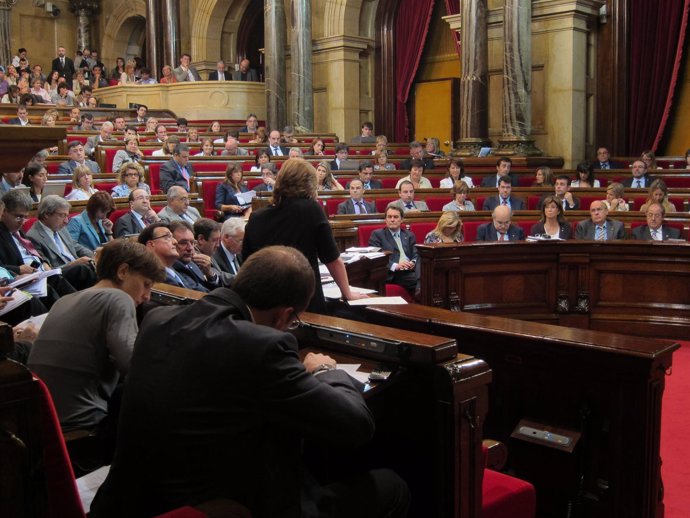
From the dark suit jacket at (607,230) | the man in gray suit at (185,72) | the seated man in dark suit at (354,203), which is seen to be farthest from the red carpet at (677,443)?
the man in gray suit at (185,72)

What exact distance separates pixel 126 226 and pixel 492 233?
2.66 m

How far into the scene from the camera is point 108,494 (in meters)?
1.73

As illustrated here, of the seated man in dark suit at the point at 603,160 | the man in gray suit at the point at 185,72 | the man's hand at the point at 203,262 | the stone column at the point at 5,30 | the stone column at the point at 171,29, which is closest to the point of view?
the man's hand at the point at 203,262

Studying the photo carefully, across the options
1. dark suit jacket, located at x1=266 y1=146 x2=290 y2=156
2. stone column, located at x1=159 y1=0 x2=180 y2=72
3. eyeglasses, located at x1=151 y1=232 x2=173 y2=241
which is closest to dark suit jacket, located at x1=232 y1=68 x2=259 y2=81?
stone column, located at x1=159 y1=0 x2=180 y2=72

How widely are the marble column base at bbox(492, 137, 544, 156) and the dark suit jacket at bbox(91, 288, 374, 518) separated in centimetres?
896

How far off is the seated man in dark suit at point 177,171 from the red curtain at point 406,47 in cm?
642

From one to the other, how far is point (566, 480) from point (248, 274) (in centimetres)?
144

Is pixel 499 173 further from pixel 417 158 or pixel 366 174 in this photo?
pixel 366 174

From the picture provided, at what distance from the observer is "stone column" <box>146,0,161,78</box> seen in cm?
1603

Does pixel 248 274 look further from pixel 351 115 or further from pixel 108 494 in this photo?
pixel 351 115

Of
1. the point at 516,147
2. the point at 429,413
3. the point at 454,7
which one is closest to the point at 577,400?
the point at 429,413

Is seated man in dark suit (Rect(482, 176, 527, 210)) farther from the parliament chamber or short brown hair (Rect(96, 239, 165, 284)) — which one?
short brown hair (Rect(96, 239, 165, 284))

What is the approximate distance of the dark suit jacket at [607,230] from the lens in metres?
6.09

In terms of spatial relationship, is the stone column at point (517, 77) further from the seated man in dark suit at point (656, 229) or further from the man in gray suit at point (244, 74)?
the man in gray suit at point (244, 74)
